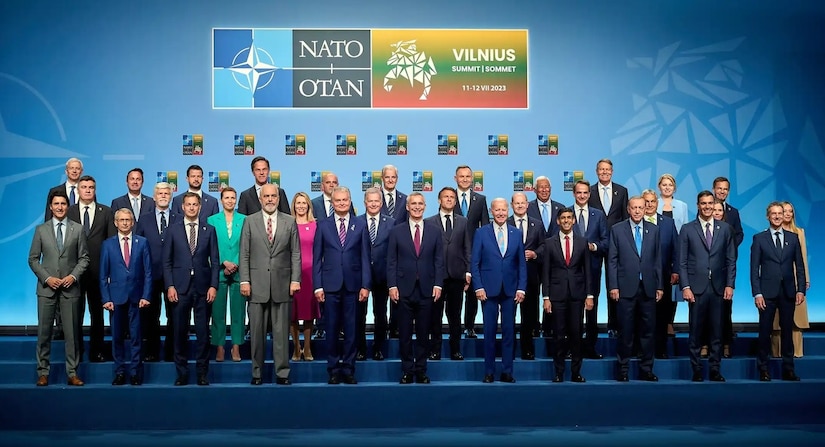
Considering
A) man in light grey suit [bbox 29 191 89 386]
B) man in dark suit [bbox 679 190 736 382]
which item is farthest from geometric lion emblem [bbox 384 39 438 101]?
man in light grey suit [bbox 29 191 89 386]

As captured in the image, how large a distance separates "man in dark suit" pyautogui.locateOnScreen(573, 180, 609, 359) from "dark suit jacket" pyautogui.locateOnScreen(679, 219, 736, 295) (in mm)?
611

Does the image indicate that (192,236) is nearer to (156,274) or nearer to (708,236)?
(156,274)

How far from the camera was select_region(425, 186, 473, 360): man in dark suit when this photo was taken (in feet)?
23.2

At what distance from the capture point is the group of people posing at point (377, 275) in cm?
667

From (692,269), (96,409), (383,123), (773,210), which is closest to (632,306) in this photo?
(692,269)

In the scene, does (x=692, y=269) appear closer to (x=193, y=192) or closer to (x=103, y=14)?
(x=193, y=192)

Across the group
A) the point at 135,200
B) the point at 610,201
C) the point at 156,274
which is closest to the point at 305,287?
the point at 156,274

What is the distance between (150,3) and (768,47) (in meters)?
6.12

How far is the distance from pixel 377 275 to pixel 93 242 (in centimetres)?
219

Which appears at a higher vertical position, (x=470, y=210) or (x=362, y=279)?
(x=470, y=210)

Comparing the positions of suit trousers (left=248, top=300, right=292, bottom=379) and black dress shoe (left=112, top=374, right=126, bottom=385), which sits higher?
suit trousers (left=248, top=300, right=292, bottom=379)

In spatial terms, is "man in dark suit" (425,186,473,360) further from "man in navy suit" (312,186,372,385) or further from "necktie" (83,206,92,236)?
"necktie" (83,206,92,236)

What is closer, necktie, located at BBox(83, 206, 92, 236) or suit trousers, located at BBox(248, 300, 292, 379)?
suit trousers, located at BBox(248, 300, 292, 379)

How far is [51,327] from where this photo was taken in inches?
265
